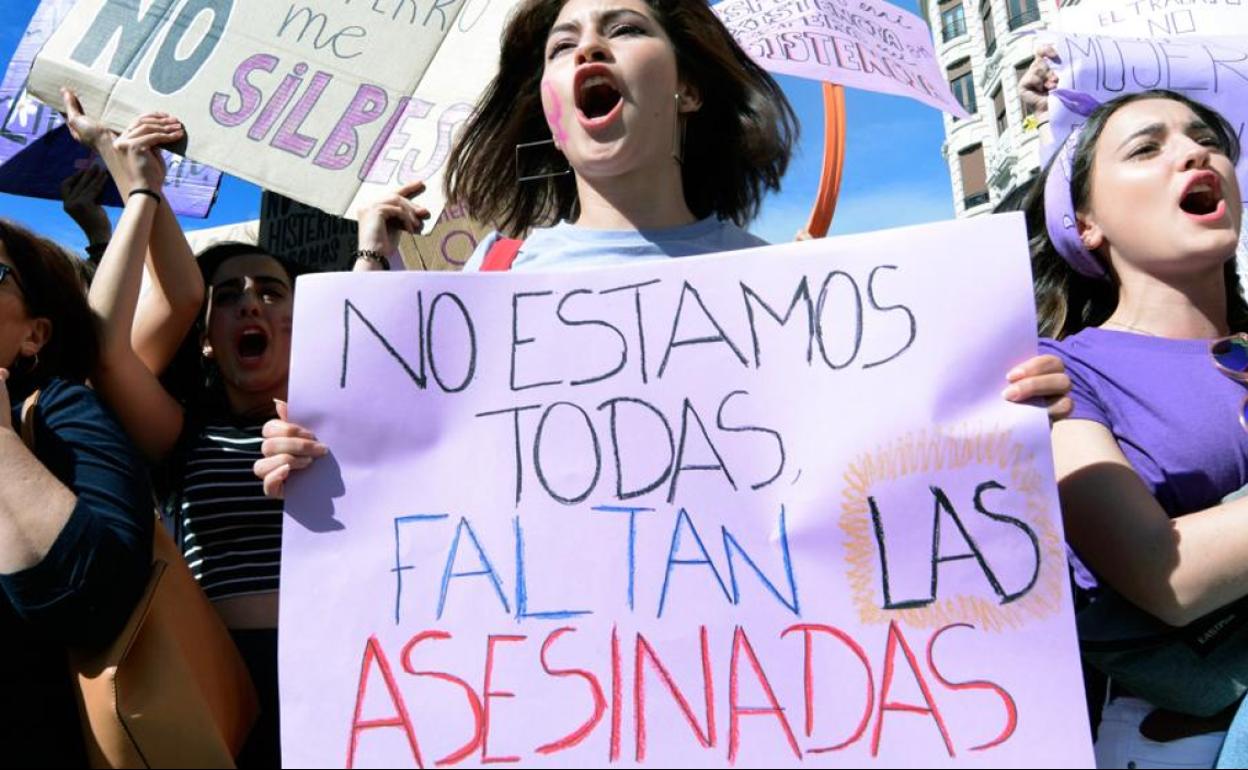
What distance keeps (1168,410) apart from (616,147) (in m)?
0.97

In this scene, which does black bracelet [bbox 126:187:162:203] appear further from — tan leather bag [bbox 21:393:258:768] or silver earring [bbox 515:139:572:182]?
tan leather bag [bbox 21:393:258:768]

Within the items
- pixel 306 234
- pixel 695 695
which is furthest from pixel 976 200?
pixel 695 695

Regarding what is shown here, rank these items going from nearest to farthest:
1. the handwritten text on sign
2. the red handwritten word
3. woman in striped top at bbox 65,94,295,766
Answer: the red handwritten word
woman in striped top at bbox 65,94,295,766
the handwritten text on sign

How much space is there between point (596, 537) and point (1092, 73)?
2.09 metres

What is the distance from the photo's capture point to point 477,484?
5.01ft

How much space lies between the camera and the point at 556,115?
6.50 ft

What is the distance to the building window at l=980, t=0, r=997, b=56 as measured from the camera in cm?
3678

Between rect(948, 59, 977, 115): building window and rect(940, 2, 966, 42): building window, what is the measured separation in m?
1.14

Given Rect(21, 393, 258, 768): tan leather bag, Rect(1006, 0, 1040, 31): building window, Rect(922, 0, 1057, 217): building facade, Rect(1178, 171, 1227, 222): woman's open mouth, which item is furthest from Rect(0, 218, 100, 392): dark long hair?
Rect(1006, 0, 1040, 31): building window

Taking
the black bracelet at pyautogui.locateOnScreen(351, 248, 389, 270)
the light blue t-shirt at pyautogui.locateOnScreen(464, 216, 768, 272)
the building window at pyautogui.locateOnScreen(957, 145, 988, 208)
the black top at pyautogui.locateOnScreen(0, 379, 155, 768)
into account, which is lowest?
the black top at pyautogui.locateOnScreen(0, 379, 155, 768)

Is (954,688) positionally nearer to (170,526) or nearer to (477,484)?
(477,484)

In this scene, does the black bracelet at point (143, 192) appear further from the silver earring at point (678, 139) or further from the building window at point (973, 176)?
the building window at point (973, 176)

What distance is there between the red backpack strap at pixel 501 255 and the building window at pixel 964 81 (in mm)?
39681

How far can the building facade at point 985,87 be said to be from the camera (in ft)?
111
